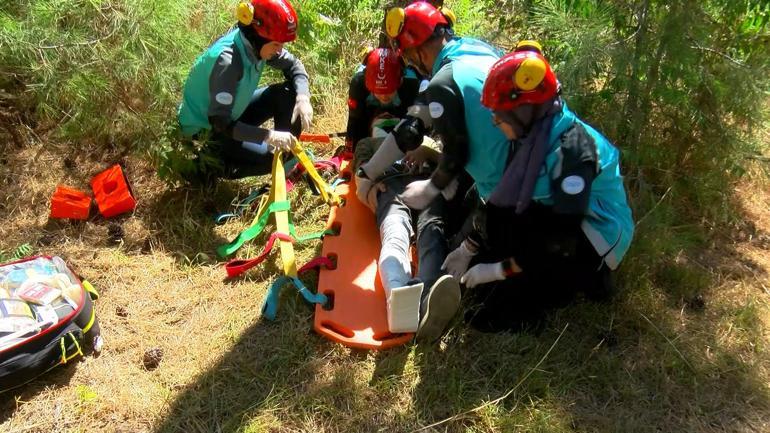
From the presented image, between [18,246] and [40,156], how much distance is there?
93 cm

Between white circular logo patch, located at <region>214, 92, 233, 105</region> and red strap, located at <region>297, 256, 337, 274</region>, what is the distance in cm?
102

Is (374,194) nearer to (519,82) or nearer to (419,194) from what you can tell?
(419,194)

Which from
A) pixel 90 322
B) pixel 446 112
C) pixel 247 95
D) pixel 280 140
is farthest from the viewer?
pixel 247 95

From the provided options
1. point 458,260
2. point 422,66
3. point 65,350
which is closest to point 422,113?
point 422,66

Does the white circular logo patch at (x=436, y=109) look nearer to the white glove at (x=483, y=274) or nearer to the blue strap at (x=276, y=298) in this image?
the white glove at (x=483, y=274)

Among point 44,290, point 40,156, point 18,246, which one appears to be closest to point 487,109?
point 44,290

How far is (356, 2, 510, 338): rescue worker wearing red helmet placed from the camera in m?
2.64

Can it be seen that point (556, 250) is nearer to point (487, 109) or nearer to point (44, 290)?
point (487, 109)

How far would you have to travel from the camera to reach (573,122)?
7.97 feet

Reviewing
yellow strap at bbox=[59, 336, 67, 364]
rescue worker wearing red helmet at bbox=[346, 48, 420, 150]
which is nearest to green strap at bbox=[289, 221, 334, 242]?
rescue worker wearing red helmet at bbox=[346, 48, 420, 150]

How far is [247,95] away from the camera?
358 centimetres

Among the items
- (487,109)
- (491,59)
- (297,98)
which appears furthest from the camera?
(297,98)

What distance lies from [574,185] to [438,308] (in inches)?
30.9

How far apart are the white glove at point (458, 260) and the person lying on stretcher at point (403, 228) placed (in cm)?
5
